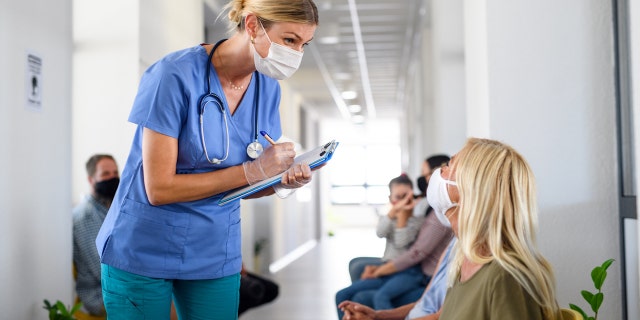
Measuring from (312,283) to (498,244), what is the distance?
7.26 m

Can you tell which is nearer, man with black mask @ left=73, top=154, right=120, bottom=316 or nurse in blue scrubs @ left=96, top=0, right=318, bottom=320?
nurse in blue scrubs @ left=96, top=0, right=318, bottom=320

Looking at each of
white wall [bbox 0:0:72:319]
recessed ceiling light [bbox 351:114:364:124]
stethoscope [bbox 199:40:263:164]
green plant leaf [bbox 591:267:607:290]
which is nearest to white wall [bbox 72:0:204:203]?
white wall [bbox 0:0:72:319]

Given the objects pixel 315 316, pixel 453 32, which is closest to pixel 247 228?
pixel 315 316

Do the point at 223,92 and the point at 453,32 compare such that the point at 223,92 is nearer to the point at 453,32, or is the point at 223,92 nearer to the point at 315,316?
the point at 453,32

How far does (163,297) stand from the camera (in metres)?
1.73

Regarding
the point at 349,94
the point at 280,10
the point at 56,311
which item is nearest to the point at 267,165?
the point at 280,10

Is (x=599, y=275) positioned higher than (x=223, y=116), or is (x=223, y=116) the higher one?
(x=223, y=116)

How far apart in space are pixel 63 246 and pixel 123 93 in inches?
69.5

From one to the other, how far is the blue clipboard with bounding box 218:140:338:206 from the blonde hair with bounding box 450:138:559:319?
314mm

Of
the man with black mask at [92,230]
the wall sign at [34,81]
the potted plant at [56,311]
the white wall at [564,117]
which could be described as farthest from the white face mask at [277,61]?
the man with black mask at [92,230]

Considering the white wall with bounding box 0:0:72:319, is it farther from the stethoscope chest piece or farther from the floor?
the floor

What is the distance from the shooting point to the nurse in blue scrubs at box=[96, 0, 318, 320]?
168 centimetres

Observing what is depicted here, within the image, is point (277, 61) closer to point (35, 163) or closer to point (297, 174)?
point (297, 174)

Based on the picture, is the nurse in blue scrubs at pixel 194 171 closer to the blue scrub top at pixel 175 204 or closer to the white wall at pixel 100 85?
the blue scrub top at pixel 175 204
